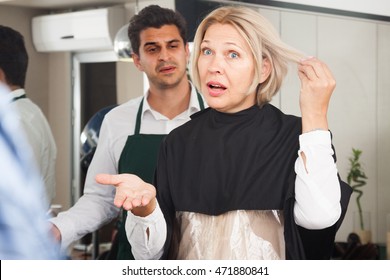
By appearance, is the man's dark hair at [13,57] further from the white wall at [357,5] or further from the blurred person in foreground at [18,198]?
the white wall at [357,5]

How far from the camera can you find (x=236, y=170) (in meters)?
2.08

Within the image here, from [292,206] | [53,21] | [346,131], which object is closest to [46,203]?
[53,21]

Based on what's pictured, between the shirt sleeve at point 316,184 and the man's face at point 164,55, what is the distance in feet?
1.45

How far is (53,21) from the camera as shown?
7.61ft

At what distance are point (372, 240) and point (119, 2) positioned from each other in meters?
1.06

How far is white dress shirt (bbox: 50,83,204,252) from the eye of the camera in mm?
2184

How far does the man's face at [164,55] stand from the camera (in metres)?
2.17

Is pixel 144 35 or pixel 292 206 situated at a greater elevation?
pixel 144 35

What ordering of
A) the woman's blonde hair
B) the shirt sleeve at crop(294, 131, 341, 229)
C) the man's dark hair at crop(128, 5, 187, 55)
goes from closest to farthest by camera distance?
1. the shirt sleeve at crop(294, 131, 341, 229)
2. the woman's blonde hair
3. the man's dark hair at crop(128, 5, 187, 55)

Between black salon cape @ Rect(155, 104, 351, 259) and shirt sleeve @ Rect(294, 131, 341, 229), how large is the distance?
32 millimetres

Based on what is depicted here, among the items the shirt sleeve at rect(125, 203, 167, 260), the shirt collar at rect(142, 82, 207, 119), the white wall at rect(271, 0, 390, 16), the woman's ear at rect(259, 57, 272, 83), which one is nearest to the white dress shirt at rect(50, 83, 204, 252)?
the shirt collar at rect(142, 82, 207, 119)

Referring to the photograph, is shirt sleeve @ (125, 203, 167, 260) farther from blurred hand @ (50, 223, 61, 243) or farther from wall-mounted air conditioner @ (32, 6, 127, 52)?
wall-mounted air conditioner @ (32, 6, 127, 52)

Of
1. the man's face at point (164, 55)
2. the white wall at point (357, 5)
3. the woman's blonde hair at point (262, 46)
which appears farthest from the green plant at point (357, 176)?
the man's face at point (164, 55)
